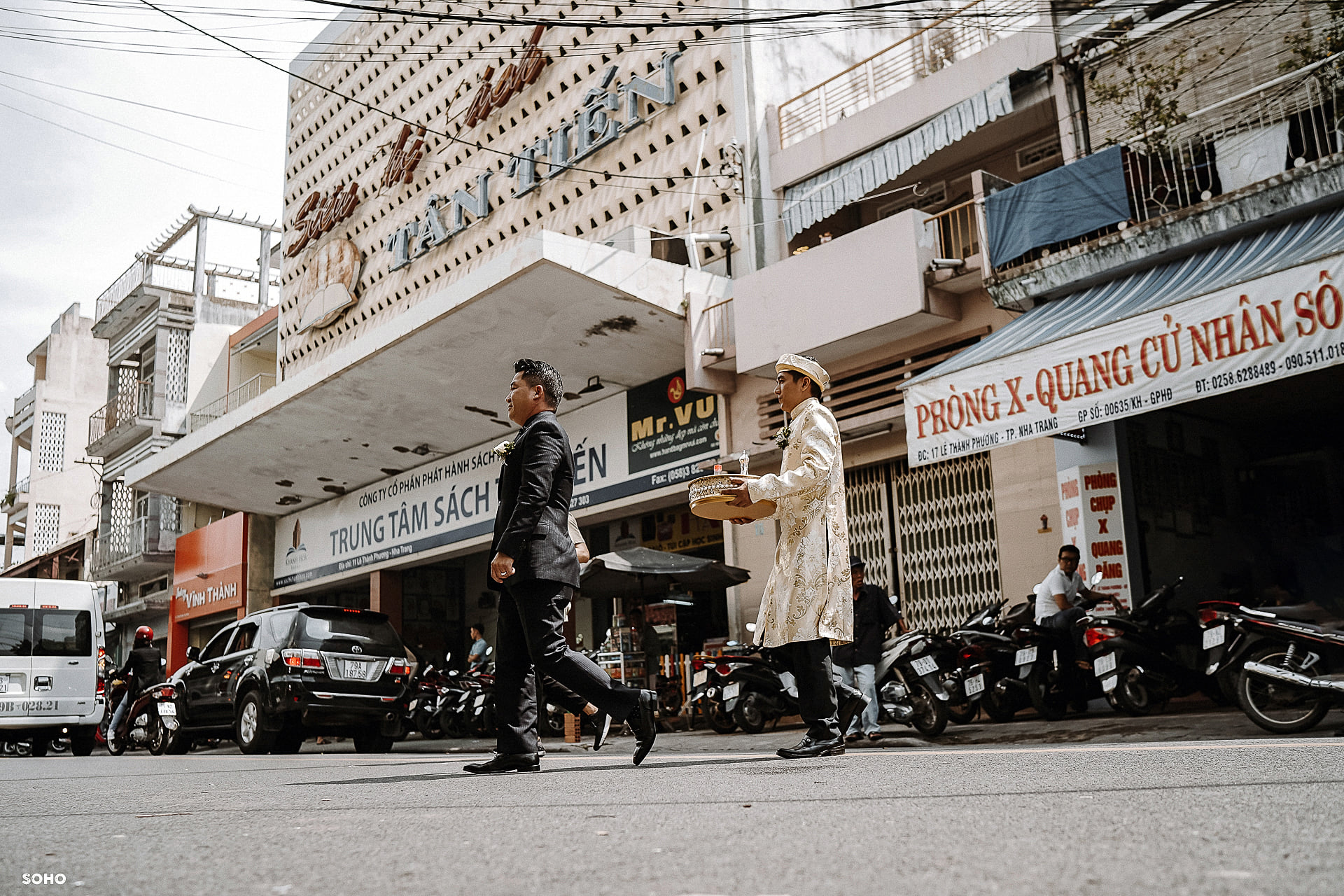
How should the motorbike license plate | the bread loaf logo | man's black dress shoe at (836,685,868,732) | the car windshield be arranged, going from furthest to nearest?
the bread loaf logo → the car windshield → the motorbike license plate → man's black dress shoe at (836,685,868,732)

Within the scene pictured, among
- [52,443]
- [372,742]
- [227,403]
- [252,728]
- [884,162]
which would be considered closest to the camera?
[252,728]

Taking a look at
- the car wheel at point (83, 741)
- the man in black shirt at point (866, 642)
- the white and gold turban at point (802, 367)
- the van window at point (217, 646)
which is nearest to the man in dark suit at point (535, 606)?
the white and gold turban at point (802, 367)

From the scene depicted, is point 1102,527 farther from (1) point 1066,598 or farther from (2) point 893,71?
(2) point 893,71

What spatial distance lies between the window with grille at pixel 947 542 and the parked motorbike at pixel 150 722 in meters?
8.17

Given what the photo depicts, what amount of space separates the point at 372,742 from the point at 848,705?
678 centimetres

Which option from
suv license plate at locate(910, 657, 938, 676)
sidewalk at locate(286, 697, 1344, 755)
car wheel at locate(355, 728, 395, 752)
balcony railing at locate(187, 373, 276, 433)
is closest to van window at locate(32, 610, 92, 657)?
car wheel at locate(355, 728, 395, 752)

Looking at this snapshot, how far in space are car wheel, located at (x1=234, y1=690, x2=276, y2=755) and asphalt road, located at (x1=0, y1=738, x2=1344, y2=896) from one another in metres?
6.63

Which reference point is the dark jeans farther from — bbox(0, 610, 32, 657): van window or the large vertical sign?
bbox(0, 610, 32, 657): van window

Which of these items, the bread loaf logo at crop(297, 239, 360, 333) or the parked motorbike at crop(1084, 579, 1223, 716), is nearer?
the parked motorbike at crop(1084, 579, 1223, 716)

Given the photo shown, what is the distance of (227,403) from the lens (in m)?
30.0

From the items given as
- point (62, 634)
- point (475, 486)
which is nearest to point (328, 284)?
point (475, 486)

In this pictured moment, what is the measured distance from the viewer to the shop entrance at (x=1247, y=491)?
12047 mm

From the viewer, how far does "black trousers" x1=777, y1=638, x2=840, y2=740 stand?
5172 millimetres

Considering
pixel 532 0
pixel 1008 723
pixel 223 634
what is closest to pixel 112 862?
pixel 1008 723
